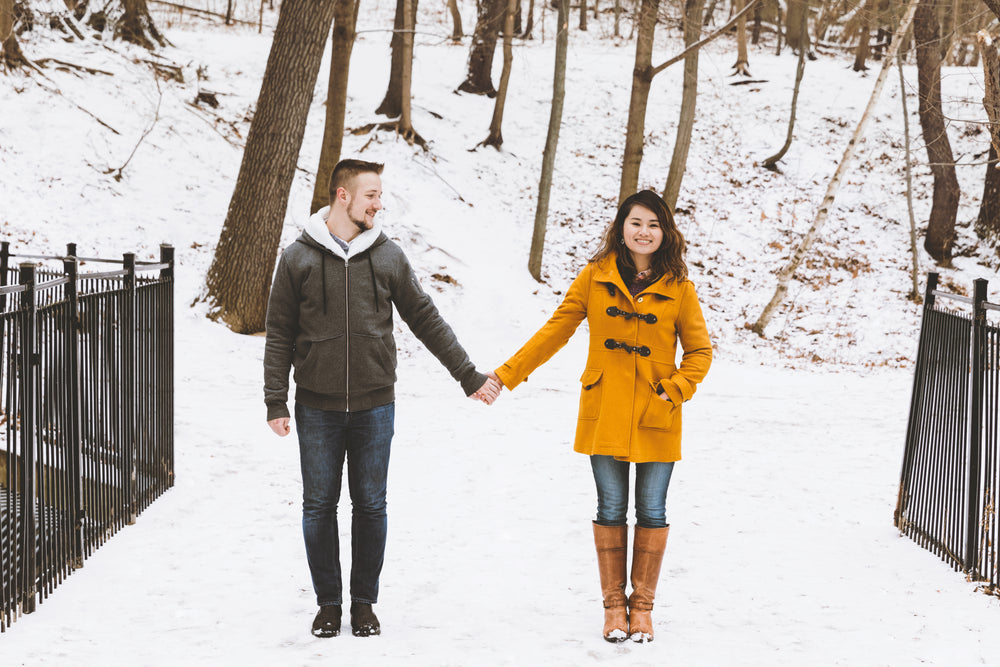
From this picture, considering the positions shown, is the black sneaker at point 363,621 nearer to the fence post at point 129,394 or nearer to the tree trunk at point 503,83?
the fence post at point 129,394

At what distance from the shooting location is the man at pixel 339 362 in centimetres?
406

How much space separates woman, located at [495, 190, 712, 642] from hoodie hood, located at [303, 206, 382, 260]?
3.41 ft

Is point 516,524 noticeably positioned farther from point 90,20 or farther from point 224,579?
point 90,20

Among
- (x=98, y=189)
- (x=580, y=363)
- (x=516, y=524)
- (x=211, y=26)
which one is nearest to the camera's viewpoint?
(x=516, y=524)

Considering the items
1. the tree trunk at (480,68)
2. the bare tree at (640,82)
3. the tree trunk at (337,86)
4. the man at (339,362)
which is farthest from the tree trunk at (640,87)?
the man at (339,362)

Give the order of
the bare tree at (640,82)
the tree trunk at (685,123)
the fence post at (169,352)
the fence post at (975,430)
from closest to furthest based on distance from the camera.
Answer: the fence post at (975,430)
the fence post at (169,352)
the bare tree at (640,82)
the tree trunk at (685,123)

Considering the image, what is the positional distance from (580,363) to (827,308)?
7.49 m

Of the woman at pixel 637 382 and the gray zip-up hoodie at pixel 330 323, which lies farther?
the woman at pixel 637 382

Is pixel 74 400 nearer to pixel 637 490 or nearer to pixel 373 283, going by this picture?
pixel 373 283

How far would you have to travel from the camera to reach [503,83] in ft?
71.4

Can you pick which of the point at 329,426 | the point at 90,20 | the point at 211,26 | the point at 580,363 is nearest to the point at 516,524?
the point at 329,426

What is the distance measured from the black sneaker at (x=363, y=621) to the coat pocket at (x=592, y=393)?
51.7 inches

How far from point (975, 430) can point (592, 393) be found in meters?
2.35

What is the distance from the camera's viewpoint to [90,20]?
2078 cm
